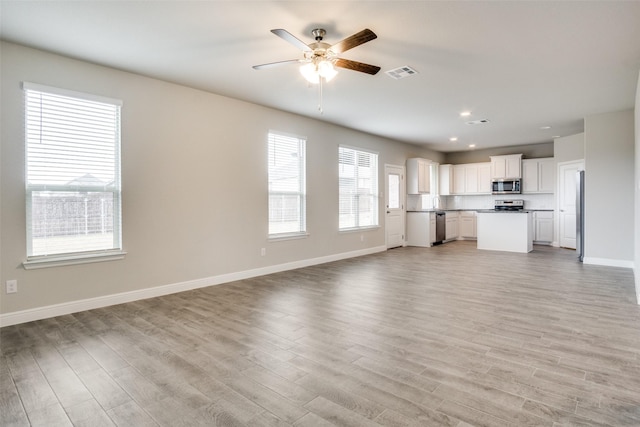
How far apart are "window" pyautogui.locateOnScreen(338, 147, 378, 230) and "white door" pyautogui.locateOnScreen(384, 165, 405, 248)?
0.54m

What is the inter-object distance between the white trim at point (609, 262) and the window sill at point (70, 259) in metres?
7.59

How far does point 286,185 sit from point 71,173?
3.08 meters

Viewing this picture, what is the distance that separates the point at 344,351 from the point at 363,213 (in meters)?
5.23

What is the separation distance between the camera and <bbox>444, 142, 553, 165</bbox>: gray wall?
9.49 meters

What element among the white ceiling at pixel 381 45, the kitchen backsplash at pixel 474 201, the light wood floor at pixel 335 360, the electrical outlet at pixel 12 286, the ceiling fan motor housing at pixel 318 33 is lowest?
the light wood floor at pixel 335 360

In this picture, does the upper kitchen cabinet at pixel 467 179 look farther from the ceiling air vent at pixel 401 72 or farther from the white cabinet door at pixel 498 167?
the ceiling air vent at pixel 401 72

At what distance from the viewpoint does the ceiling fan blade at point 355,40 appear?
8.52 feet

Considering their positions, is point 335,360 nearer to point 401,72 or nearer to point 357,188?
point 401,72

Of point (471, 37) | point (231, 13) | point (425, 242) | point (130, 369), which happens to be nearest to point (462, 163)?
point (425, 242)


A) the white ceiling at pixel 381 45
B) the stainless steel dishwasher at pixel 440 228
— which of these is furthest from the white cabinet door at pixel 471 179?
the white ceiling at pixel 381 45

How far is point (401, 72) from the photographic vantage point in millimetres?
4098

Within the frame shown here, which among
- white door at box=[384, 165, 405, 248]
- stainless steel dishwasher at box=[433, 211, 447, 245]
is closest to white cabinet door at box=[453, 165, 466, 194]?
stainless steel dishwasher at box=[433, 211, 447, 245]

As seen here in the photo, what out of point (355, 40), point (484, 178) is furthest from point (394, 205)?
point (355, 40)

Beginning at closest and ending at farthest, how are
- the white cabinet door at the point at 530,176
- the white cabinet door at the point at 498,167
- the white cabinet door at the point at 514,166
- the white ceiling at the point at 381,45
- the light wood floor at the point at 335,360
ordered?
the light wood floor at the point at 335,360 → the white ceiling at the point at 381,45 → the white cabinet door at the point at 530,176 → the white cabinet door at the point at 514,166 → the white cabinet door at the point at 498,167
